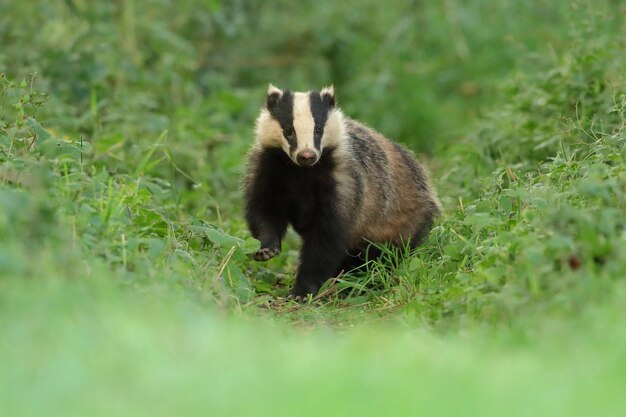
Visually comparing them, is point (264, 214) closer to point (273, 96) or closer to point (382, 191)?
point (273, 96)

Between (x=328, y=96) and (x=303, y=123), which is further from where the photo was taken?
(x=328, y=96)

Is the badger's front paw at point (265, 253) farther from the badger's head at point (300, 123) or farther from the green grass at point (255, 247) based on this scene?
the badger's head at point (300, 123)

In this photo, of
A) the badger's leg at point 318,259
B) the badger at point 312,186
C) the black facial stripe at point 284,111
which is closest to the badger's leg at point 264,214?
the badger at point 312,186

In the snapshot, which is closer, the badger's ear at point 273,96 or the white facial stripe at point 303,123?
the white facial stripe at point 303,123

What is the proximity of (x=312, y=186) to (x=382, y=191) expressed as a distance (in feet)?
1.95

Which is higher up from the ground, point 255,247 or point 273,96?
point 273,96

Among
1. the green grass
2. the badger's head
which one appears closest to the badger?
the badger's head

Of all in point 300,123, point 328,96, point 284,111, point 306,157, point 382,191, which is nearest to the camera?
point 306,157

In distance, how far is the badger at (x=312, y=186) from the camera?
6664mm

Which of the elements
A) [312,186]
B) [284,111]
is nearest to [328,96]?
[284,111]

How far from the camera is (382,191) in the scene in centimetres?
720

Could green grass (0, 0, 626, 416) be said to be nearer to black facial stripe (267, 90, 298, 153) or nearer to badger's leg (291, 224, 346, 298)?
badger's leg (291, 224, 346, 298)

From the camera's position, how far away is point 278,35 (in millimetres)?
12859

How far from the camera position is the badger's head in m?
6.58
